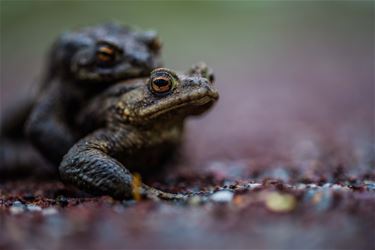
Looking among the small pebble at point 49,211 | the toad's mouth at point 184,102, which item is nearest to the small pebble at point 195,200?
the toad's mouth at point 184,102

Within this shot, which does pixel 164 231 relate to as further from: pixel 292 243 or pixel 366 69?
pixel 366 69

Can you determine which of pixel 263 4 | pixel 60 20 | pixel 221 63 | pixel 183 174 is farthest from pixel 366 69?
pixel 60 20

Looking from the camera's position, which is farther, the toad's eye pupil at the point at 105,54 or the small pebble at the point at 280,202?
the toad's eye pupil at the point at 105,54

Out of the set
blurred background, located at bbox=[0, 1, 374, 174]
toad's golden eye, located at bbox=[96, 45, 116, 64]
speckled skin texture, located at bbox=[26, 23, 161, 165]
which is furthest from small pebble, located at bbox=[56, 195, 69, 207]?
blurred background, located at bbox=[0, 1, 374, 174]

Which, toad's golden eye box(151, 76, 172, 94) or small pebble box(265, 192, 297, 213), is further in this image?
toad's golden eye box(151, 76, 172, 94)

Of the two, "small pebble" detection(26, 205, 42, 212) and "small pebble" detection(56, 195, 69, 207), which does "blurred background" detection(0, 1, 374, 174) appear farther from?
"small pebble" detection(26, 205, 42, 212)

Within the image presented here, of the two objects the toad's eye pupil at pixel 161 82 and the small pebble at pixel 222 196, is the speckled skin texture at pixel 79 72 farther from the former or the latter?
the small pebble at pixel 222 196

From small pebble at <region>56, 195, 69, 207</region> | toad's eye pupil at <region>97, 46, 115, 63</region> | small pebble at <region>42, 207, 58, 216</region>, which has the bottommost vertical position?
small pebble at <region>42, 207, 58, 216</region>

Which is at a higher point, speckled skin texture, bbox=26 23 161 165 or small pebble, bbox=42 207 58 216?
speckled skin texture, bbox=26 23 161 165
